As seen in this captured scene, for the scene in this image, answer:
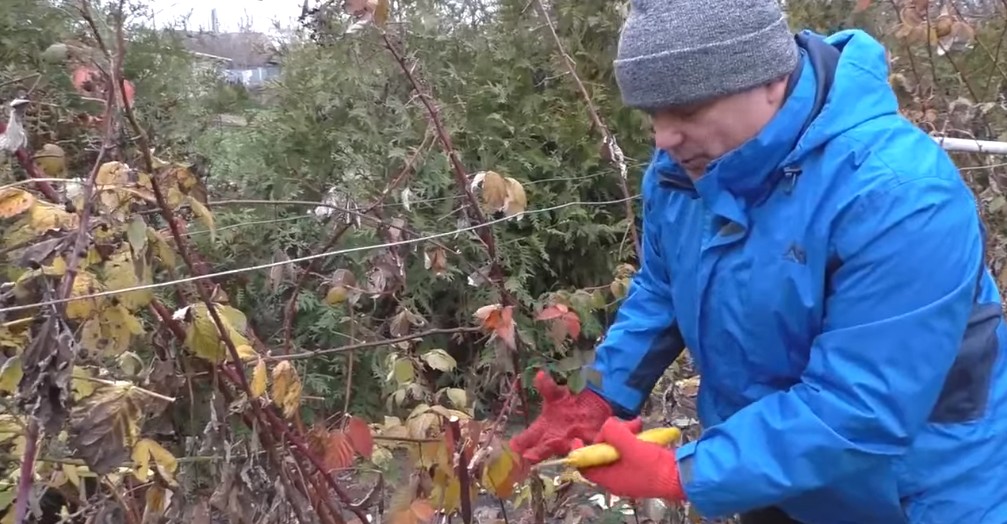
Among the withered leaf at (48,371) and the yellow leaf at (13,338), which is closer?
the withered leaf at (48,371)

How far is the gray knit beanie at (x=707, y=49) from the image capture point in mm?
1307

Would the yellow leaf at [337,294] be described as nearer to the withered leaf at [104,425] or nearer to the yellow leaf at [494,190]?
the yellow leaf at [494,190]

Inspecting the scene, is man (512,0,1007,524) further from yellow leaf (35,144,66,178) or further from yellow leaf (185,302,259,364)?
yellow leaf (35,144,66,178)

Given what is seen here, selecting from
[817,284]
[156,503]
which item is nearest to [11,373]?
[156,503]

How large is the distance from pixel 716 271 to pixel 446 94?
349 cm

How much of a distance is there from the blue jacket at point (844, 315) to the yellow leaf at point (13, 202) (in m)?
1.02

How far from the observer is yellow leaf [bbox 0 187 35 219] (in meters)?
1.37

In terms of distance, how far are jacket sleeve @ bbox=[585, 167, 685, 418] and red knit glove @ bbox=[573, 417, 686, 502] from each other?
1.02 feet

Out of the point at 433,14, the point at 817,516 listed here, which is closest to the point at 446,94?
the point at 433,14

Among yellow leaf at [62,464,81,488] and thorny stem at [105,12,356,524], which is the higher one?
thorny stem at [105,12,356,524]

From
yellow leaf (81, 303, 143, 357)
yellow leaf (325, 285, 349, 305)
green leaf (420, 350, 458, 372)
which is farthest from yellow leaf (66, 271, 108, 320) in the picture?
green leaf (420, 350, 458, 372)

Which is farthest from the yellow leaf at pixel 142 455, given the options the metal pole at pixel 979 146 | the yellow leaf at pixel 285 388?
the metal pole at pixel 979 146

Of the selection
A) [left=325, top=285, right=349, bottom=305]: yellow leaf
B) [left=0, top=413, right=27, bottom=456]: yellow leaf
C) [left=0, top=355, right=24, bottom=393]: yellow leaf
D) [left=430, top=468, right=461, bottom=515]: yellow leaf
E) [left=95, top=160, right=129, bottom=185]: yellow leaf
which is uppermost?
[left=95, top=160, right=129, bottom=185]: yellow leaf

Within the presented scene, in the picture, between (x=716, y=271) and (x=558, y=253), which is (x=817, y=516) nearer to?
(x=716, y=271)
